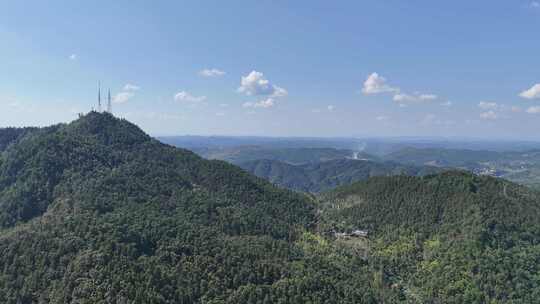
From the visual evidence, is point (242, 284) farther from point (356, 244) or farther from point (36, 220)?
point (36, 220)

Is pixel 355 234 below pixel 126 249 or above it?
below

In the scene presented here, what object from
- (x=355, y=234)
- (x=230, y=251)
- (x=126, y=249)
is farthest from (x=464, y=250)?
(x=126, y=249)

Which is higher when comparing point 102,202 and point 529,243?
point 102,202

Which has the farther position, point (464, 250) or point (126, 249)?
point (464, 250)

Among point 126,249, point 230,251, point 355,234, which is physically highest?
point 126,249

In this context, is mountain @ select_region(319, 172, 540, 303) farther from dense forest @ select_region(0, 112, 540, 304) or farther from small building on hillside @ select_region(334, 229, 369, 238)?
small building on hillside @ select_region(334, 229, 369, 238)

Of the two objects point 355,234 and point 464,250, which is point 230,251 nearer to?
point 355,234

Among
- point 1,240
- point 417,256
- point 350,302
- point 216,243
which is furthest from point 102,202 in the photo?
point 417,256

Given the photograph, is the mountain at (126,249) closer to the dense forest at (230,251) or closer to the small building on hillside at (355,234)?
the dense forest at (230,251)
